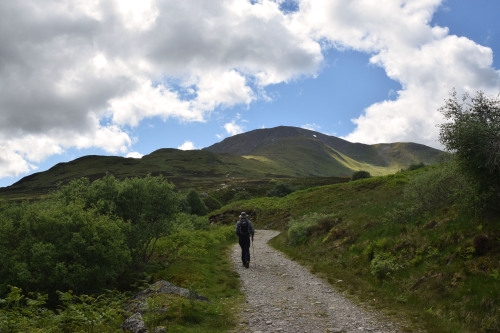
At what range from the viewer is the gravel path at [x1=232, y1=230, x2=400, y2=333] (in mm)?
8680

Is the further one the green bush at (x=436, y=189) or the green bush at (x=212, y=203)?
the green bush at (x=212, y=203)

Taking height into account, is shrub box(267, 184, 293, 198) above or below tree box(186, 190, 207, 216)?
above

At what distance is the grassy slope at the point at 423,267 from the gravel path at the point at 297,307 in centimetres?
94

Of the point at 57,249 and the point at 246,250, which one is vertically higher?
the point at 57,249

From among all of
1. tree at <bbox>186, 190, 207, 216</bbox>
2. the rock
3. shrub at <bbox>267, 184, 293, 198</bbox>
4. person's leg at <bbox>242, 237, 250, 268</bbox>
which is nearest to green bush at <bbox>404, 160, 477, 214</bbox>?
person's leg at <bbox>242, 237, 250, 268</bbox>

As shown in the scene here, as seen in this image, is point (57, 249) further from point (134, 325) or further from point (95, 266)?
point (134, 325)

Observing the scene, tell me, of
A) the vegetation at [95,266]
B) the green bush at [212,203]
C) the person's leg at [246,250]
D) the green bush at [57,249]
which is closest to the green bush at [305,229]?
the person's leg at [246,250]

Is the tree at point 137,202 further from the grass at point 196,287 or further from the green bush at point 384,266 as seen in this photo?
the green bush at point 384,266

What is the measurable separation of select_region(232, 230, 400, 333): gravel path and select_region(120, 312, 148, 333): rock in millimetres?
2807

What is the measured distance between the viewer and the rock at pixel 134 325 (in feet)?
27.1

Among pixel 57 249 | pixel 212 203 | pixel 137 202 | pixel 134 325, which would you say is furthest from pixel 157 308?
pixel 212 203

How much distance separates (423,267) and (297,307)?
5.39 meters

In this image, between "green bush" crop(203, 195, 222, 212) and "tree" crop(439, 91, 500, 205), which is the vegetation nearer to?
"tree" crop(439, 91, 500, 205)

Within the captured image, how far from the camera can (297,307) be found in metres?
10.6
